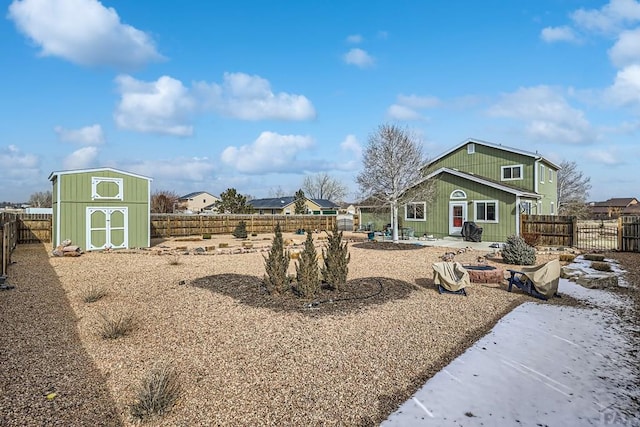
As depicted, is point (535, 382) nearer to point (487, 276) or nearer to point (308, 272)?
point (308, 272)

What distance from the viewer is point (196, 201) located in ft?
227

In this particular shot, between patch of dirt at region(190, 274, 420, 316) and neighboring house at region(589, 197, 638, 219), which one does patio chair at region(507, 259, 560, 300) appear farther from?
neighboring house at region(589, 197, 638, 219)

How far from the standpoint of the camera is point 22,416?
10.3 feet

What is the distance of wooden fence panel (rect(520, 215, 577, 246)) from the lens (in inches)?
670

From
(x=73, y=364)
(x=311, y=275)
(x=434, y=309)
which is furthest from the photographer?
(x=311, y=275)

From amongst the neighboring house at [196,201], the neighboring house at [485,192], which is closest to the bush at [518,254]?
the neighboring house at [485,192]

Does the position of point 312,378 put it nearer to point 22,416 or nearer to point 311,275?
point 22,416

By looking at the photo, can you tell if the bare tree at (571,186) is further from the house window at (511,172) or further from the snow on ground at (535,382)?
the snow on ground at (535,382)

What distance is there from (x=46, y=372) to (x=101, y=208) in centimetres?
1411

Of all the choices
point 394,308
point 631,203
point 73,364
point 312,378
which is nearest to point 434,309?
point 394,308

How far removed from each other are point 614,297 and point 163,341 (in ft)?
28.9

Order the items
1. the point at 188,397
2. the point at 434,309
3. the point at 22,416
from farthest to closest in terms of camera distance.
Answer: the point at 434,309 < the point at 188,397 < the point at 22,416

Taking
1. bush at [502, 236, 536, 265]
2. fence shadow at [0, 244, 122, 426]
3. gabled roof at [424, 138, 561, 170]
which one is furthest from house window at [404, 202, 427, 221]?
fence shadow at [0, 244, 122, 426]

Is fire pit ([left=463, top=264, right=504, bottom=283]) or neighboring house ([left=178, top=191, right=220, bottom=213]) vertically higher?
neighboring house ([left=178, top=191, right=220, bottom=213])
